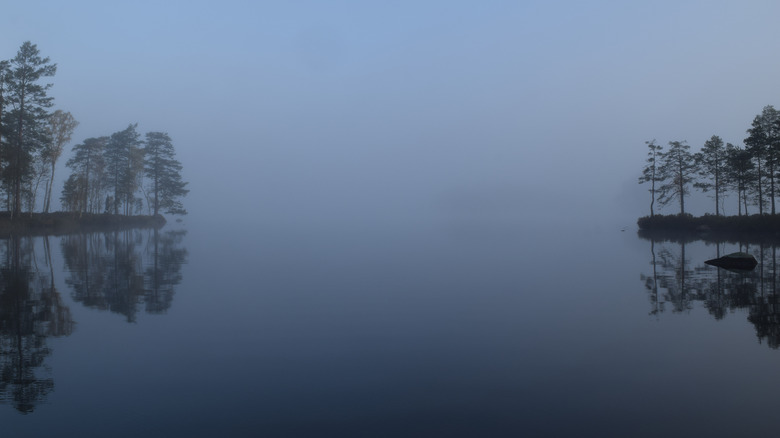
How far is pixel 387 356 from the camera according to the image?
9.04 m

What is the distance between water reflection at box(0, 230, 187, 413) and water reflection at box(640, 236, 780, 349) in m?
13.1

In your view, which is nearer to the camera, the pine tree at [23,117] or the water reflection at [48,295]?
the water reflection at [48,295]

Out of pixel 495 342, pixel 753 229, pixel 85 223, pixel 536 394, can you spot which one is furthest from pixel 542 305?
pixel 85 223

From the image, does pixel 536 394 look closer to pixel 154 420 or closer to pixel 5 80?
pixel 154 420

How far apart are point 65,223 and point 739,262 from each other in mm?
60866

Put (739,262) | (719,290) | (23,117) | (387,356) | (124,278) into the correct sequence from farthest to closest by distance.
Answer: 1. (23,117)
2. (739,262)
3. (124,278)
4. (719,290)
5. (387,356)

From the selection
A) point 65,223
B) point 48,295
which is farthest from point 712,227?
point 65,223

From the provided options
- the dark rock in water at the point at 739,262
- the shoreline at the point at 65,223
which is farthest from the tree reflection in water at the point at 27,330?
the shoreline at the point at 65,223

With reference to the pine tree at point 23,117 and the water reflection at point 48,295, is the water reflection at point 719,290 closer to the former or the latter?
the water reflection at point 48,295

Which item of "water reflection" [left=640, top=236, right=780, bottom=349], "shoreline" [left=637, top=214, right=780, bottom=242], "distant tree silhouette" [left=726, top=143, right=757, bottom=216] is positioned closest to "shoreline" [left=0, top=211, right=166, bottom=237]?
"water reflection" [left=640, top=236, right=780, bottom=349]

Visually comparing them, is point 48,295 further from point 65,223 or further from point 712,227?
point 712,227

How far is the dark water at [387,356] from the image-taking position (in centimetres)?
625

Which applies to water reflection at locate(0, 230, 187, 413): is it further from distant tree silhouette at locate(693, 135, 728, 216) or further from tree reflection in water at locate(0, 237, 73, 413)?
distant tree silhouette at locate(693, 135, 728, 216)

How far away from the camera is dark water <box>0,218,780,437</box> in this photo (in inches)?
246
